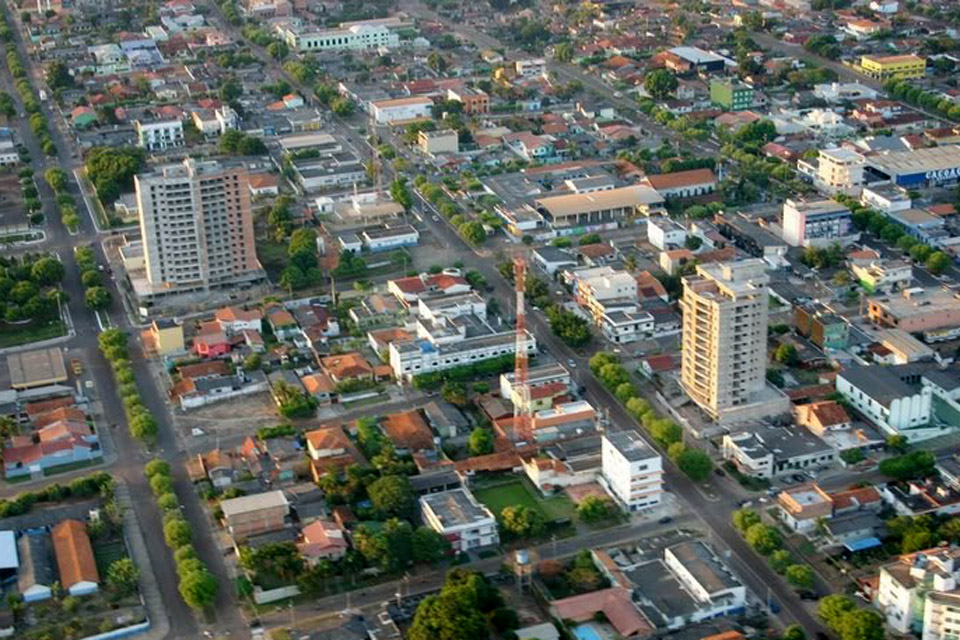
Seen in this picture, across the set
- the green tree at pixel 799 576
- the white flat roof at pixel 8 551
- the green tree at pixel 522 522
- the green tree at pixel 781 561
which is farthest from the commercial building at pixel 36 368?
the green tree at pixel 799 576

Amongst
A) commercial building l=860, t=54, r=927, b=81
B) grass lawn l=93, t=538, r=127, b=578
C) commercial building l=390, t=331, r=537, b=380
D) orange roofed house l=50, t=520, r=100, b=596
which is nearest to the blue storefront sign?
commercial building l=860, t=54, r=927, b=81

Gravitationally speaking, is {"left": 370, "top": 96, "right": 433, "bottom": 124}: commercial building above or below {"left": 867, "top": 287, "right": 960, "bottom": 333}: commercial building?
below

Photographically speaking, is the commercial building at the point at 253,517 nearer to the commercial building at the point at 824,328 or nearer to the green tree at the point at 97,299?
the green tree at the point at 97,299

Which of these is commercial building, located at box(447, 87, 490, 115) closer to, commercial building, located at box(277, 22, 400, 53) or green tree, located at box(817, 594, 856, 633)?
commercial building, located at box(277, 22, 400, 53)

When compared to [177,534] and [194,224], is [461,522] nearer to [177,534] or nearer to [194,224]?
[177,534]

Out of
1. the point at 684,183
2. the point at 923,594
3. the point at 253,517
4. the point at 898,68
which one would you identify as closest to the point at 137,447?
the point at 253,517

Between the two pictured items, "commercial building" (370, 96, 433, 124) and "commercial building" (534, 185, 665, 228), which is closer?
"commercial building" (534, 185, 665, 228)

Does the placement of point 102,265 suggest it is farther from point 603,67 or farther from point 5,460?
point 603,67

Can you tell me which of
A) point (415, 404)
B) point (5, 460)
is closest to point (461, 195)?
point (415, 404)
